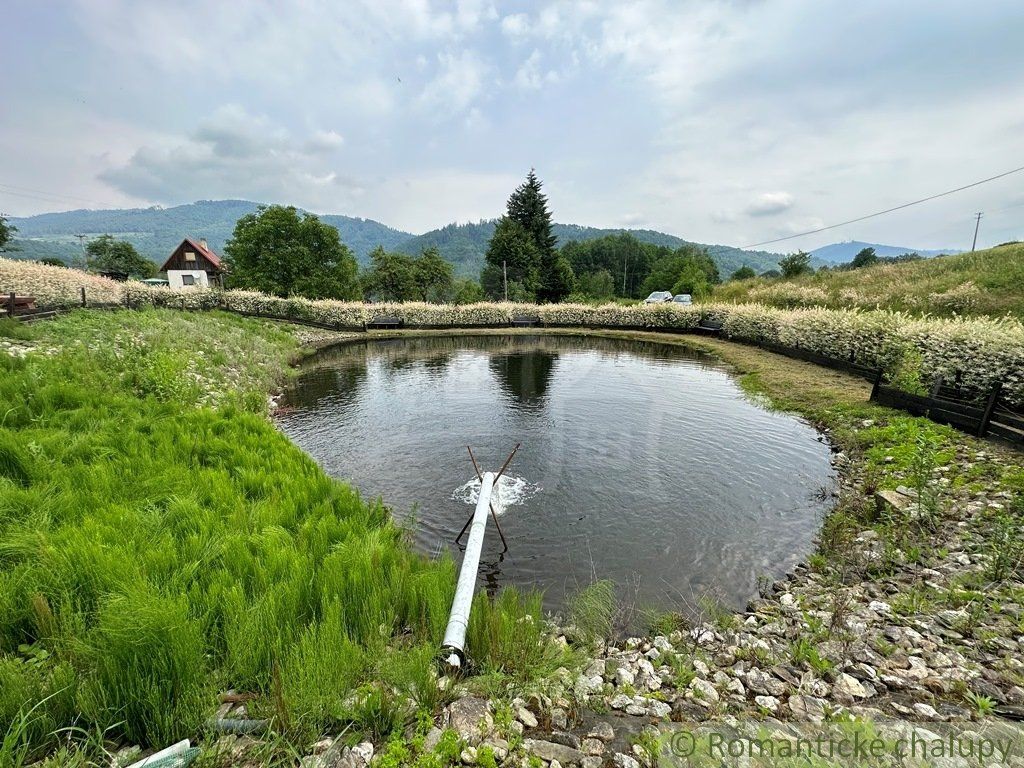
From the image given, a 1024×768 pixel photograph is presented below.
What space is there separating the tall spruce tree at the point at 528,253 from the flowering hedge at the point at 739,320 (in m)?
A: 13.2

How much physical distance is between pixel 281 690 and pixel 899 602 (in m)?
5.38

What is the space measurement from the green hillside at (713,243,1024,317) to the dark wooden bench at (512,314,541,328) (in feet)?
54.6

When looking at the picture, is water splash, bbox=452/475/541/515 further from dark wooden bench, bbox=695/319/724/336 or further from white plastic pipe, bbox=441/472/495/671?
dark wooden bench, bbox=695/319/724/336

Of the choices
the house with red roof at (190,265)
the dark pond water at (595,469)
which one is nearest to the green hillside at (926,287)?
the dark pond water at (595,469)

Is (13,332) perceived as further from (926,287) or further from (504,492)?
(926,287)

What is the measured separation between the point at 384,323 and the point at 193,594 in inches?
1333

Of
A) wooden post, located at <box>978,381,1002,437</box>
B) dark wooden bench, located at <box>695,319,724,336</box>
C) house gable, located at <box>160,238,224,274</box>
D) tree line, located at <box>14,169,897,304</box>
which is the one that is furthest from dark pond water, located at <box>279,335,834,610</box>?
house gable, located at <box>160,238,224,274</box>

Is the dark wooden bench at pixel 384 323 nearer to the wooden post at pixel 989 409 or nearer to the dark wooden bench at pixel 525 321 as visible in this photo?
the dark wooden bench at pixel 525 321

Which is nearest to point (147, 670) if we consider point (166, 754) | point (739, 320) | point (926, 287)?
point (166, 754)

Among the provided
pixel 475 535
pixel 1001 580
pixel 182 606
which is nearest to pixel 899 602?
pixel 1001 580

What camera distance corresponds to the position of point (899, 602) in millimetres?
4246

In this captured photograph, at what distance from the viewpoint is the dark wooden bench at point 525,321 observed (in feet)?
124

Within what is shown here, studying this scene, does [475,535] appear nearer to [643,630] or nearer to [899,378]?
[643,630]

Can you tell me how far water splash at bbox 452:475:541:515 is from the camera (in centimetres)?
→ 718
